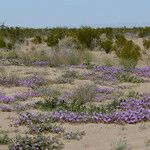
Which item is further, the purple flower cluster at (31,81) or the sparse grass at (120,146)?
the purple flower cluster at (31,81)

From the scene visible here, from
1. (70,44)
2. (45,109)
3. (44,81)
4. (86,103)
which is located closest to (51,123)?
(45,109)

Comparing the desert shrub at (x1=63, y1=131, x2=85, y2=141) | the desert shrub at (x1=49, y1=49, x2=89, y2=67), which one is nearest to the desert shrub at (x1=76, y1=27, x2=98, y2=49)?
the desert shrub at (x1=49, y1=49, x2=89, y2=67)

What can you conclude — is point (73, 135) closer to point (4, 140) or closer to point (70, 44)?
point (4, 140)

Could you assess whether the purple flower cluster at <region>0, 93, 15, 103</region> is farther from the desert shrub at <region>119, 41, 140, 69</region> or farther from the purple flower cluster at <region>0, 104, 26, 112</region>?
the desert shrub at <region>119, 41, 140, 69</region>

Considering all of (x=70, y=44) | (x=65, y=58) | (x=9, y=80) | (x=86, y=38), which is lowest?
(x=9, y=80)

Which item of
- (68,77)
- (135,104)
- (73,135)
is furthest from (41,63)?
(73,135)

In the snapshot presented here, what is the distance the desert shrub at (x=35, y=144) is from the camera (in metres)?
7.61

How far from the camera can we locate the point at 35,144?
25.0 feet

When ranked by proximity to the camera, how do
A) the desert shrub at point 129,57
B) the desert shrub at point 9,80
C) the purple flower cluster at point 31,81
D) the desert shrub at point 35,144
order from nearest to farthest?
the desert shrub at point 35,144, the purple flower cluster at point 31,81, the desert shrub at point 9,80, the desert shrub at point 129,57

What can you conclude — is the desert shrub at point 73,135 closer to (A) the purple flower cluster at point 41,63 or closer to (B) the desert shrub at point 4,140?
(B) the desert shrub at point 4,140

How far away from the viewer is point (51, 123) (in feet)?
30.9

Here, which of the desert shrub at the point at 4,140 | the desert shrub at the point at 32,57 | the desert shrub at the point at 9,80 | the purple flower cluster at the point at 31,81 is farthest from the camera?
the desert shrub at the point at 32,57

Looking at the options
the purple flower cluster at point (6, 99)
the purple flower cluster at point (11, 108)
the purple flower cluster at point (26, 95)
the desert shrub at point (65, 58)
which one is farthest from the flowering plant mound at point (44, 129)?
the desert shrub at point (65, 58)

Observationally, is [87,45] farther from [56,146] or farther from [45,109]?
[56,146]
